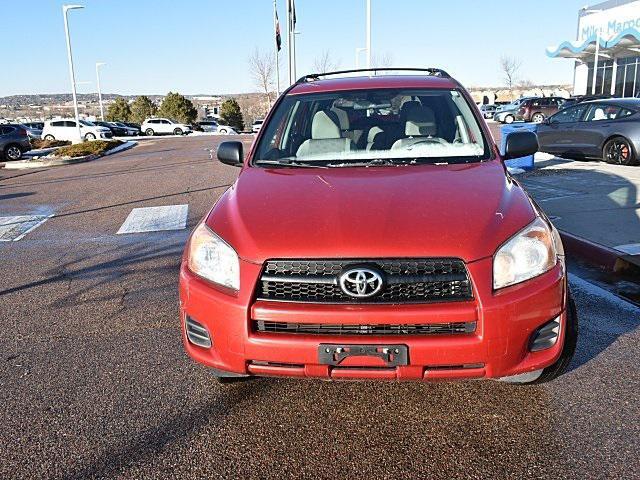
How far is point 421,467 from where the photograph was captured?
2.62 metres

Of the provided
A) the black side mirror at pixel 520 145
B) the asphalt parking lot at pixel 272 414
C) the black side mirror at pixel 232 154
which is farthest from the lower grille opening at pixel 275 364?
the black side mirror at pixel 520 145

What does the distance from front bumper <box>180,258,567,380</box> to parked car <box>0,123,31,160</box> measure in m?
25.1

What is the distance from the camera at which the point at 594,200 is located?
8414mm

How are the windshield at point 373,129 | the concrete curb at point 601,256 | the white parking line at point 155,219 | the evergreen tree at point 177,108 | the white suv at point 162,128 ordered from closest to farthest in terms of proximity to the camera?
the windshield at point 373,129, the concrete curb at point 601,256, the white parking line at point 155,219, the white suv at point 162,128, the evergreen tree at point 177,108

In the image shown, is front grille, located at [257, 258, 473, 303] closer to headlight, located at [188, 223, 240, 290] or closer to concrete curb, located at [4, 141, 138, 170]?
headlight, located at [188, 223, 240, 290]

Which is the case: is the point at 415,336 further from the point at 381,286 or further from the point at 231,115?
the point at 231,115

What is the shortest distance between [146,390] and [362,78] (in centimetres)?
297

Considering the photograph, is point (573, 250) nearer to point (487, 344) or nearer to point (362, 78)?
point (362, 78)

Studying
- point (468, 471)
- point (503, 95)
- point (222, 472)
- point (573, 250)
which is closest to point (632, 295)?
point (573, 250)

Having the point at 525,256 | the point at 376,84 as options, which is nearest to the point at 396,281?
the point at 525,256

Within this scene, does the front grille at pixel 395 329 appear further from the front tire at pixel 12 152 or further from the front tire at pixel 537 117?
the front tire at pixel 537 117

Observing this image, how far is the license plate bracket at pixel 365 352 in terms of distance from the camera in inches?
102

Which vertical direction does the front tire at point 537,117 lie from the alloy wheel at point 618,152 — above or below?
below

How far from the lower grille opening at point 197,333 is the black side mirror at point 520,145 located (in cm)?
242
